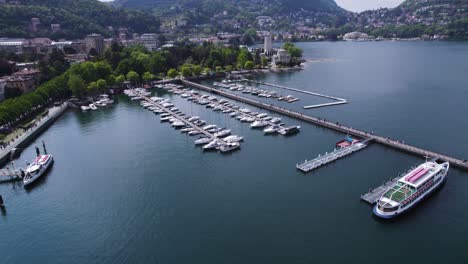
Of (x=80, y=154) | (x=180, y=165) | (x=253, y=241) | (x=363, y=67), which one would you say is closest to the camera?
(x=253, y=241)

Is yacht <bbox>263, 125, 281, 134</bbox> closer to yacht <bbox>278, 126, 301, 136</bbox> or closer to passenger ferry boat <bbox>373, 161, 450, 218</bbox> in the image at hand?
yacht <bbox>278, 126, 301, 136</bbox>

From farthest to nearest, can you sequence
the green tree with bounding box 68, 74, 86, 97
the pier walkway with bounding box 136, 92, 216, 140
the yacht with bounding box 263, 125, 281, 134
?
the green tree with bounding box 68, 74, 86, 97 < the yacht with bounding box 263, 125, 281, 134 < the pier walkway with bounding box 136, 92, 216, 140

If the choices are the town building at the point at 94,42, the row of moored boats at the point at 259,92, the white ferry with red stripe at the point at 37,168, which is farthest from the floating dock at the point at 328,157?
the town building at the point at 94,42

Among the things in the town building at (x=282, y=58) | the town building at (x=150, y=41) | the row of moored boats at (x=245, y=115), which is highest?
the town building at (x=150, y=41)

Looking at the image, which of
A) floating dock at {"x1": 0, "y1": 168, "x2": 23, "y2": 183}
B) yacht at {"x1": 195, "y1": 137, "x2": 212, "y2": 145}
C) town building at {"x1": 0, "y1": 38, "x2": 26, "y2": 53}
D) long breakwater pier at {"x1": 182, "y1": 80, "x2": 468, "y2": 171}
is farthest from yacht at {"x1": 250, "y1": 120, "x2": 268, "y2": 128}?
town building at {"x1": 0, "y1": 38, "x2": 26, "y2": 53}

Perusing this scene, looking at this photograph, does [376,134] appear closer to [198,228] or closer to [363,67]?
[198,228]

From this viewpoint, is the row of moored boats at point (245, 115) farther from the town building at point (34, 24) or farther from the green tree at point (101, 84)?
the town building at point (34, 24)

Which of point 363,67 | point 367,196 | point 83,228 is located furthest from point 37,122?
point 363,67
